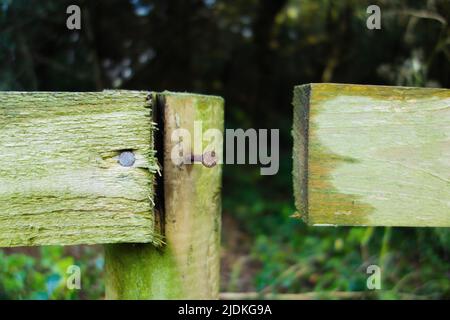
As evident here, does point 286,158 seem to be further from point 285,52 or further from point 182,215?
point 182,215

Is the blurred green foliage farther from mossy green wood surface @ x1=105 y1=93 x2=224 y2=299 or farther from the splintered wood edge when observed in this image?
the splintered wood edge

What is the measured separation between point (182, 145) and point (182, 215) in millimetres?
161

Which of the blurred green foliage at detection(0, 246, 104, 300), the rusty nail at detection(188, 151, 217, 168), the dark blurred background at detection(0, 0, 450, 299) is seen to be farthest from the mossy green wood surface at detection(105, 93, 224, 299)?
the dark blurred background at detection(0, 0, 450, 299)

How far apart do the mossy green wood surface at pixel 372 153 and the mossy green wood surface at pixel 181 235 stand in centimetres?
24

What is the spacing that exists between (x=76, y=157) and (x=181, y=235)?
11.8 inches

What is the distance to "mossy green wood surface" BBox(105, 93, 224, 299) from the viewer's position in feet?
3.46

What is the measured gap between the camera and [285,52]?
204 inches

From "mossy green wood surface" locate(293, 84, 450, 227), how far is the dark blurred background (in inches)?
42.5

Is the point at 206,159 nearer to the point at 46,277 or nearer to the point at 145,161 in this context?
the point at 145,161

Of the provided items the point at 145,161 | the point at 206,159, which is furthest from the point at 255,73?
the point at 145,161

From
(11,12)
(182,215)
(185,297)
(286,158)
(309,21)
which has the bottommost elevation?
(185,297)

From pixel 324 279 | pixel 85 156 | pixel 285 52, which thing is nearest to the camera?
pixel 85 156
